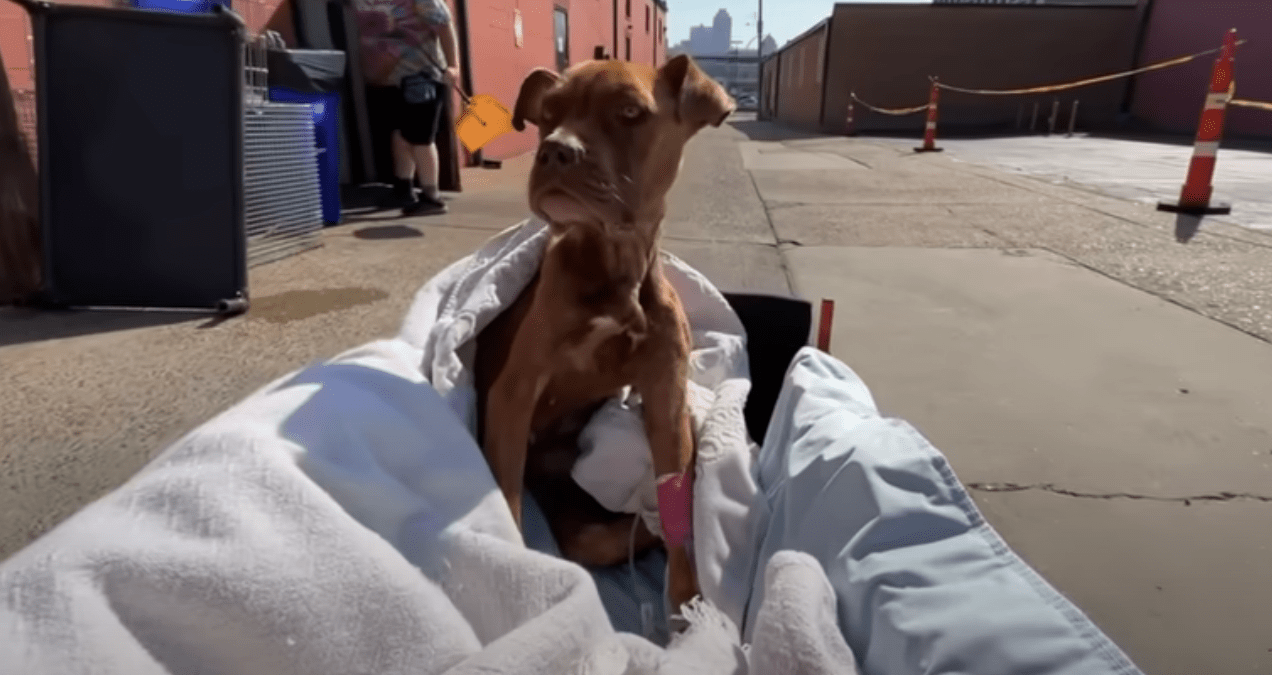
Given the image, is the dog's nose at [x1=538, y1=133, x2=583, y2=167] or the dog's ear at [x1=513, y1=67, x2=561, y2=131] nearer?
the dog's nose at [x1=538, y1=133, x2=583, y2=167]

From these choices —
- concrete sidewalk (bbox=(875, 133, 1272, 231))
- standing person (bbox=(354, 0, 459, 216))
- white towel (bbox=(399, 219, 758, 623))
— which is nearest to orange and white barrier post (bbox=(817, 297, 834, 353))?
white towel (bbox=(399, 219, 758, 623))

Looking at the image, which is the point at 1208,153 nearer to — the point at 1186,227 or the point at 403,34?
the point at 1186,227

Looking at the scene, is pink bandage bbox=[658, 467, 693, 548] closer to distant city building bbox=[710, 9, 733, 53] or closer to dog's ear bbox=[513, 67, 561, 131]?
dog's ear bbox=[513, 67, 561, 131]

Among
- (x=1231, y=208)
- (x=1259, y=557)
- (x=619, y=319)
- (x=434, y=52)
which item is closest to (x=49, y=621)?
(x=619, y=319)

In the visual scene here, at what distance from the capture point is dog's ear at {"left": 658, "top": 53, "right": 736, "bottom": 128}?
4.62 ft

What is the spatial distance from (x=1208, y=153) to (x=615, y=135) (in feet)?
18.7

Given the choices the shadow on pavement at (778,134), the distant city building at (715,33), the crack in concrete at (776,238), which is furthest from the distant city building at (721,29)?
the crack in concrete at (776,238)

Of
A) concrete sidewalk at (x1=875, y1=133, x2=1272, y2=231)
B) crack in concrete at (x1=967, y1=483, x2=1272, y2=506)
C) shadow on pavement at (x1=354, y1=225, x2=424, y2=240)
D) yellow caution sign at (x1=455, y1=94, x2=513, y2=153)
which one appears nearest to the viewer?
crack in concrete at (x1=967, y1=483, x2=1272, y2=506)

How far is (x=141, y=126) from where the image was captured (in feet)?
8.79

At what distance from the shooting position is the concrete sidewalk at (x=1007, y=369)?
1.58m

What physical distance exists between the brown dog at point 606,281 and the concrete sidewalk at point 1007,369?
821 millimetres

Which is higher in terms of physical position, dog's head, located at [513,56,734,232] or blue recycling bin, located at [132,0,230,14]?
blue recycling bin, located at [132,0,230,14]

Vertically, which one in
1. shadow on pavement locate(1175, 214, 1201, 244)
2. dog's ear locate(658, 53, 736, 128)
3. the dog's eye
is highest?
dog's ear locate(658, 53, 736, 128)

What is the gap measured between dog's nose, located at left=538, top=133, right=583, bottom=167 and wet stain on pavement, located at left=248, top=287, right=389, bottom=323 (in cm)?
188
